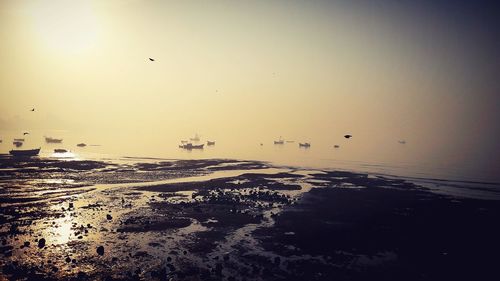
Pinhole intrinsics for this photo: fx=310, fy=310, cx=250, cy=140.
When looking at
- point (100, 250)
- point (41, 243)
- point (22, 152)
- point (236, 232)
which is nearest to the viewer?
point (100, 250)

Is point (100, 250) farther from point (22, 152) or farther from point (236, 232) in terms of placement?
point (22, 152)

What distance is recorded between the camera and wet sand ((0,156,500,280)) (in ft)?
75.3

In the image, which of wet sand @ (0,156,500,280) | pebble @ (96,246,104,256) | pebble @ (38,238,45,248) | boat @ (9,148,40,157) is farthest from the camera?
boat @ (9,148,40,157)

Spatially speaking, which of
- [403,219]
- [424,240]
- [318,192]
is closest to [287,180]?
[318,192]

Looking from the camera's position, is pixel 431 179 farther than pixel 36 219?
Yes

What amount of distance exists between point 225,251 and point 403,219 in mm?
23005

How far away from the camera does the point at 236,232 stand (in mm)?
31328

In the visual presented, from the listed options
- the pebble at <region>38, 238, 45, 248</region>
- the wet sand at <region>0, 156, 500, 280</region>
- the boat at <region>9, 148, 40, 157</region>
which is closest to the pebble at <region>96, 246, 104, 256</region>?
the wet sand at <region>0, 156, 500, 280</region>

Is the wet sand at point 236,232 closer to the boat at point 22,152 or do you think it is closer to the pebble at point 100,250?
the pebble at point 100,250

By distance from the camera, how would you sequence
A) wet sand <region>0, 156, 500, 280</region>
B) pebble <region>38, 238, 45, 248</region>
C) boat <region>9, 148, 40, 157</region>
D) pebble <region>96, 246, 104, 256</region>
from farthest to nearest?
boat <region>9, 148, 40, 157</region>
pebble <region>38, 238, 45, 248</region>
pebble <region>96, 246, 104, 256</region>
wet sand <region>0, 156, 500, 280</region>

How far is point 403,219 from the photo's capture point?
121 feet

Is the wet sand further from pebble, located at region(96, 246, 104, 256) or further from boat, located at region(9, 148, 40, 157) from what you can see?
boat, located at region(9, 148, 40, 157)

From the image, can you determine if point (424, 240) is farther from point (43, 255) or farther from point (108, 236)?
point (43, 255)

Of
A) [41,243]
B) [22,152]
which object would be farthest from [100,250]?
[22,152]
